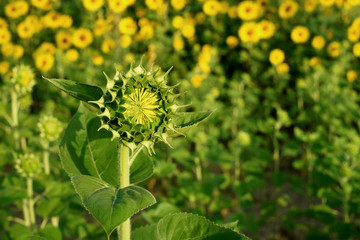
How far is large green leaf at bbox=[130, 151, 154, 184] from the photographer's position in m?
0.84

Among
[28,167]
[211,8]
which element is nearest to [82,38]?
[211,8]

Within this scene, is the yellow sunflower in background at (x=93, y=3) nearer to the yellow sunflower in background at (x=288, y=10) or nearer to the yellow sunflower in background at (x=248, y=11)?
the yellow sunflower in background at (x=248, y=11)

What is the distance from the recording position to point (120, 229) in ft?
2.61

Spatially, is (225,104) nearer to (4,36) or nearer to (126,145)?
(4,36)

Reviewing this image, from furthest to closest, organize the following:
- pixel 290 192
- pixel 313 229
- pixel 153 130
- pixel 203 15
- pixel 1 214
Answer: pixel 203 15, pixel 290 192, pixel 313 229, pixel 1 214, pixel 153 130

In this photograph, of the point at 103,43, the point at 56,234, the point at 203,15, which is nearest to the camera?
the point at 56,234

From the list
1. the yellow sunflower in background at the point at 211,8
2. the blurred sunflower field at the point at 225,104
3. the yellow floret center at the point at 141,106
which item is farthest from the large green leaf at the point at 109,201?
the yellow sunflower in background at the point at 211,8

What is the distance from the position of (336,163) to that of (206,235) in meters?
1.50

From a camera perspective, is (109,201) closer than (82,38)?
Yes

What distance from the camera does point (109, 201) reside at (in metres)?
0.63

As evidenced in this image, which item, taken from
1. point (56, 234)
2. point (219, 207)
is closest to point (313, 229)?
point (219, 207)

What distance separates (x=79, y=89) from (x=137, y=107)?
0.12 m

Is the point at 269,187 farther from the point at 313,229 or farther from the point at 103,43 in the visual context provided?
the point at 103,43

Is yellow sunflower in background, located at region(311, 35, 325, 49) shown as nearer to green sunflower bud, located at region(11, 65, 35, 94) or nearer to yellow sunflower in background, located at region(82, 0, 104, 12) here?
yellow sunflower in background, located at region(82, 0, 104, 12)
